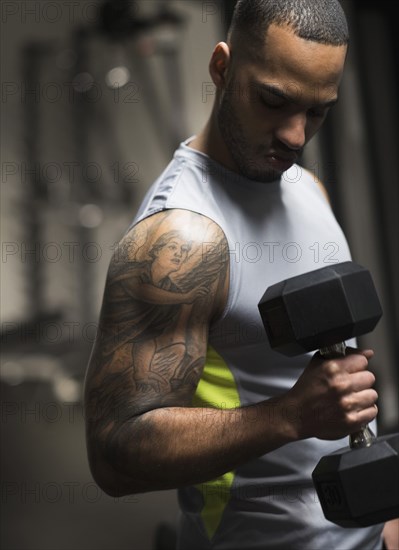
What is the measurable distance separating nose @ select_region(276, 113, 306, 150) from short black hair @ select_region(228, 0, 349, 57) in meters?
0.10

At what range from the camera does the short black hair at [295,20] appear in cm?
105

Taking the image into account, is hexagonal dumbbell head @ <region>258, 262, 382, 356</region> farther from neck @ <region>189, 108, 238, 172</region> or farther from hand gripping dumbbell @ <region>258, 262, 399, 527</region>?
neck @ <region>189, 108, 238, 172</region>

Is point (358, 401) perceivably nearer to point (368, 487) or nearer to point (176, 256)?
point (368, 487)

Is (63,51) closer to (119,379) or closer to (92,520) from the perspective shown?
(92,520)

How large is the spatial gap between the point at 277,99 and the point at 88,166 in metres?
3.67

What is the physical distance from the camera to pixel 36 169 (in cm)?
Answer: 441

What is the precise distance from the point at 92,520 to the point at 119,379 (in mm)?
2219

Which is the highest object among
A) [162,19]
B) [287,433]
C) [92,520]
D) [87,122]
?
[162,19]

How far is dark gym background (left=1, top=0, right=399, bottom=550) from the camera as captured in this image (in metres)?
3.60

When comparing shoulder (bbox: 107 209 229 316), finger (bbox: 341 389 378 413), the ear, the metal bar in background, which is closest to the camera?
finger (bbox: 341 389 378 413)

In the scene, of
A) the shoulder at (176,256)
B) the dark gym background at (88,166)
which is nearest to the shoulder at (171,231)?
the shoulder at (176,256)

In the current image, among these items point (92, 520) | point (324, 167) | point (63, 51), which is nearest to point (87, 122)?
point (63, 51)

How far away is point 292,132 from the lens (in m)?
1.06

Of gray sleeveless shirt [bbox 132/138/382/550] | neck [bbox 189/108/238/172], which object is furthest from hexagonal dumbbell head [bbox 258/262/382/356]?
neck [bbox 189/108/238/172]
